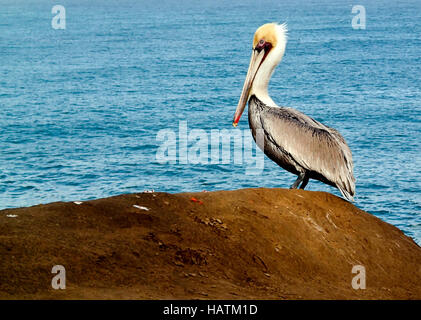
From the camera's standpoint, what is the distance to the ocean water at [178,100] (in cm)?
3312

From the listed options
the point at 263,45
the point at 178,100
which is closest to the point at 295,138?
the point at 263,45

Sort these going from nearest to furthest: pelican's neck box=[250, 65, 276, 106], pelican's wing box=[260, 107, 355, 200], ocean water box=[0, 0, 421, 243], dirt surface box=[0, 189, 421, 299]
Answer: dirt surface box=[0, 189, 421, 299] → pelican's wing box=[260, 107, 355, 200] → pelican's neck box=[250, 65, 276, 106] → ocean water box=[0, 0, 421, 243]

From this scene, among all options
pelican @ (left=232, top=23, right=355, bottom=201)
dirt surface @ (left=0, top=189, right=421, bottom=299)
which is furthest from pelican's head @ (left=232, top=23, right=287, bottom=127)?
dirt surface @ (left=0, top=189, right=421, bottom=299)

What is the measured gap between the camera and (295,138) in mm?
12734

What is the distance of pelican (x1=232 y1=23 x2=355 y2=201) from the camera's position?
12414mm

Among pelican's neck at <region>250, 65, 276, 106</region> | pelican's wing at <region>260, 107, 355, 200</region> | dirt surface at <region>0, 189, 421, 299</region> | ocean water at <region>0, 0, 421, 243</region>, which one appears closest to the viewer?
dirt surface at <region>0, 189, 421, 299</region>

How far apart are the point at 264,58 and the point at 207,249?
236 inches

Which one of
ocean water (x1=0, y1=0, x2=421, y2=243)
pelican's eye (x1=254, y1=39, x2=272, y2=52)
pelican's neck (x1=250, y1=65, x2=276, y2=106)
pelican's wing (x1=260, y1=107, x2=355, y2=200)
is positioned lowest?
pelican's wing (x1=260, y1=107, x2=355, y2=200)

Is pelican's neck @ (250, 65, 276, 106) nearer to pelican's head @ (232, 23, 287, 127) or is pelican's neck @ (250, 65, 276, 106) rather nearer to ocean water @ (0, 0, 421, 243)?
pelican's head @ (232, 23, 287, 127)

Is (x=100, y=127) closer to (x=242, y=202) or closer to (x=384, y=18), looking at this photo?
(x=242, y=202)

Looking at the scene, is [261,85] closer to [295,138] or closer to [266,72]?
[266,72]

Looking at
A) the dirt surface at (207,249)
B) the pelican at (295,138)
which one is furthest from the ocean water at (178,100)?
the dirt surface at (207,249)

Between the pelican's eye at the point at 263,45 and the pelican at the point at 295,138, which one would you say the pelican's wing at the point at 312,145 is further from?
the pelican's eye at the point at 263,45

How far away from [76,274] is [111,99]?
45.2 meters
